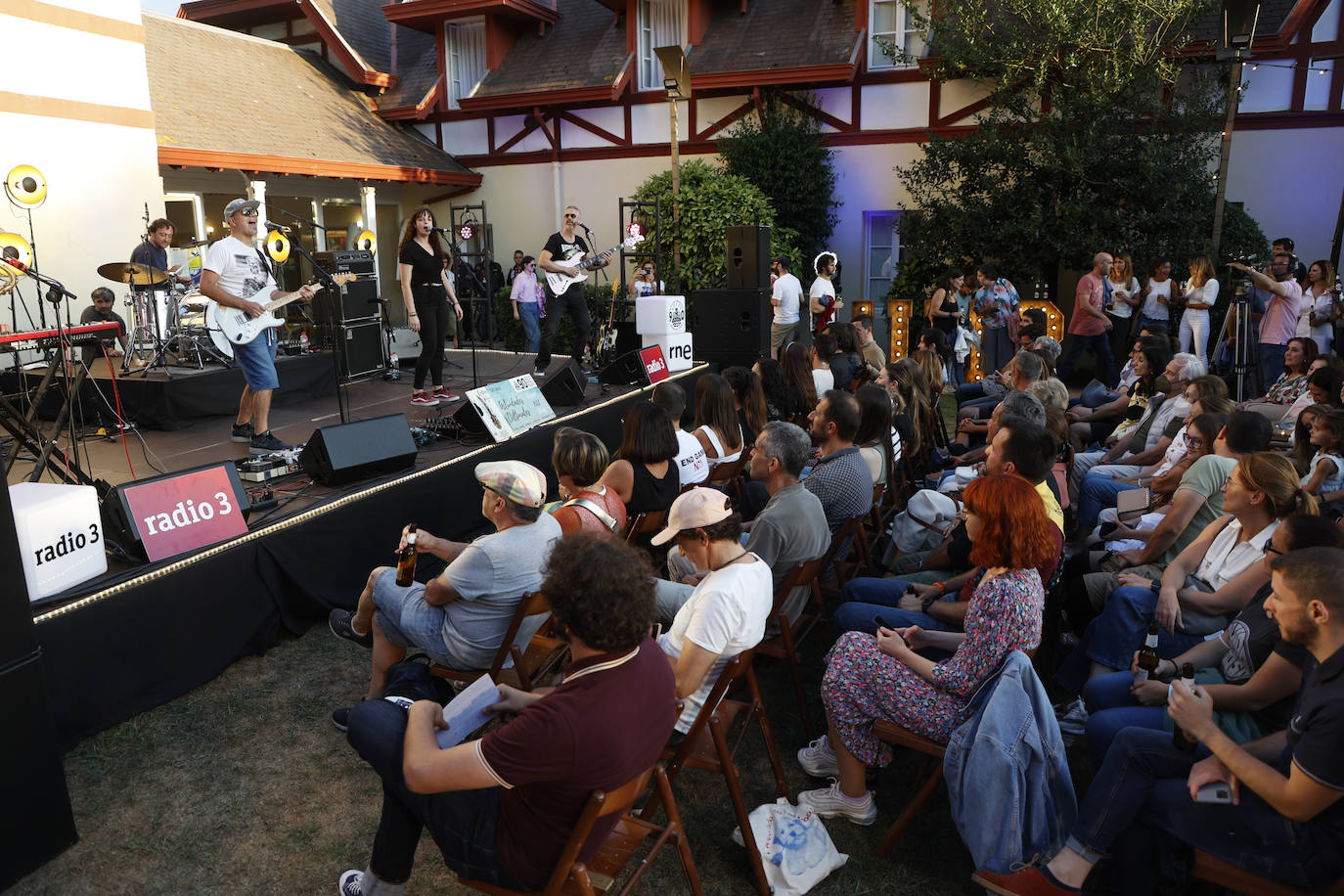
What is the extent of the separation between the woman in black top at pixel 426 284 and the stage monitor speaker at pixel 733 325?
301 centimetres

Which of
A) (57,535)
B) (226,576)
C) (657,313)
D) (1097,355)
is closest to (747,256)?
(657,313)

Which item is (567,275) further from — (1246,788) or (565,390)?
(1246,788)

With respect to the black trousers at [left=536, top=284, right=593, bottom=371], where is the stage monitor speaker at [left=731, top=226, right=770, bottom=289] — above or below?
above

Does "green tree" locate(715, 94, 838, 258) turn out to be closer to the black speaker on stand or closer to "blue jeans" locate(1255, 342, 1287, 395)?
"blue jeans" locate(1255, 342, 1287, 395)

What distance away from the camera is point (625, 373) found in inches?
327

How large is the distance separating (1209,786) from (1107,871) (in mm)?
598

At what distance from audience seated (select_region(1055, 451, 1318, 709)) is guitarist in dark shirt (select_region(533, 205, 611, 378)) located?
21.0 feet

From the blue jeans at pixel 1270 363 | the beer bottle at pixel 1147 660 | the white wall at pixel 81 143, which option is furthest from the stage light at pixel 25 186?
the blue jeans at pixel 1270 363

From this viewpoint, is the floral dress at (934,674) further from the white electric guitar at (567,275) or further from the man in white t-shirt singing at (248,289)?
the white electric guitar at (567,275)

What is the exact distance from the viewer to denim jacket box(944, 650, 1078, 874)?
2338mm

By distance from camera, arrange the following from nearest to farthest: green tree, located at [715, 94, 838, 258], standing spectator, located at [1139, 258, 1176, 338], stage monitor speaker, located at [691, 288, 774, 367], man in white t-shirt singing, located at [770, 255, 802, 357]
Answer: stage monitor speaker, located at [691, 288, 774, 367]
standing spectator, located at [1139, 258, 1176, 338]
man in white t-shirt singing, located at [770, 255, 802, 357]
green tree, located at [715, 94, 838, 258]

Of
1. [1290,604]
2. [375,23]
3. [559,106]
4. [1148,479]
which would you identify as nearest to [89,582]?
[1290,604]

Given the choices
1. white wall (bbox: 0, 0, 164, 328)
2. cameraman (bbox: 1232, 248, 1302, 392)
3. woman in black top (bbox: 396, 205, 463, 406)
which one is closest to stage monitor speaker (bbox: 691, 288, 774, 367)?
woman in black top (bbox: 396, 205, 463, 406)

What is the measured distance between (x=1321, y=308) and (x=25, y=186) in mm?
11891
